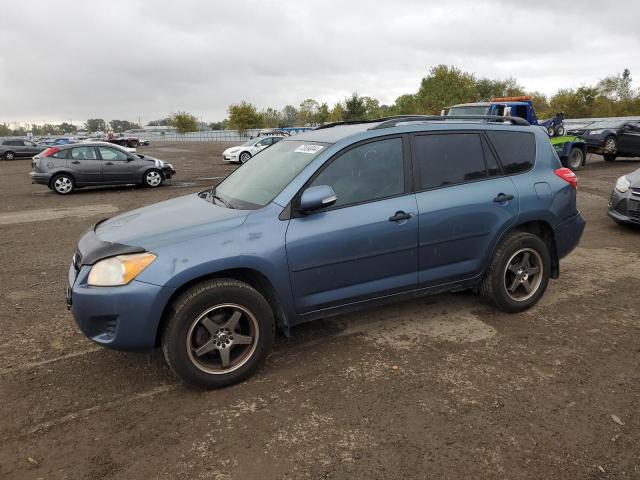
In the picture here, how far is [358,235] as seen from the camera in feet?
11.3

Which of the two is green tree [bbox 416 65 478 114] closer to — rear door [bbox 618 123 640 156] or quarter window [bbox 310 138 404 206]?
rear door [bbox 618 123 640 156]

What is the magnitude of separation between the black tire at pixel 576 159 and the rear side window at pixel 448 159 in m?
13.8

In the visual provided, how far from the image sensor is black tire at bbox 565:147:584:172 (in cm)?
1606

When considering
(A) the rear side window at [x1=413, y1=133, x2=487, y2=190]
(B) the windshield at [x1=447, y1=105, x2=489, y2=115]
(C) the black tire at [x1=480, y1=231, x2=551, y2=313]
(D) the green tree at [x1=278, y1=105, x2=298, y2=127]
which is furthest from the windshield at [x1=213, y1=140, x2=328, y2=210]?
(D) the green tree at [x1=278, y1=105, x2=298, y2=127]

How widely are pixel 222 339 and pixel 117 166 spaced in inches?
499

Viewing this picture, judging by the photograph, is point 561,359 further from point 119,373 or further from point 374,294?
point 119,373

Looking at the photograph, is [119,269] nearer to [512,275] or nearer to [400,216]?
[400,216]

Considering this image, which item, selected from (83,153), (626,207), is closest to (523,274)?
(626,207)

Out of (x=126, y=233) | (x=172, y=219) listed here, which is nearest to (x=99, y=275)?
(x=126, y=233)

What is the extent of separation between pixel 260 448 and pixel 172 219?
1730mm

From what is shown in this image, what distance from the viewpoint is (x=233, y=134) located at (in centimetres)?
7600

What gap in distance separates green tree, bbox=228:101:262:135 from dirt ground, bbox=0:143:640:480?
247ft

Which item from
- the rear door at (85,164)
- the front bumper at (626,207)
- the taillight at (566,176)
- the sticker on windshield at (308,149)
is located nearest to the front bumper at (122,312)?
the sticker on windshield at (308,149)

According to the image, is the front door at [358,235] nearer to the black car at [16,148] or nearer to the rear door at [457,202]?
the rear door at [457,202]
